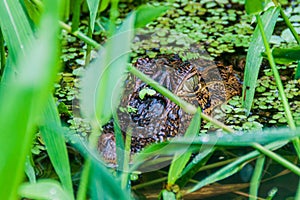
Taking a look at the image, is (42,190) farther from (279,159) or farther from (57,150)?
(279,159)

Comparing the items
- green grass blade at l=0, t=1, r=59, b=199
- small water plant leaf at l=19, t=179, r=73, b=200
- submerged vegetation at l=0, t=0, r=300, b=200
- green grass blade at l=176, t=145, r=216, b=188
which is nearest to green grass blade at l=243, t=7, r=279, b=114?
submerged vegetation at l=0, t=0, r=300, b=200

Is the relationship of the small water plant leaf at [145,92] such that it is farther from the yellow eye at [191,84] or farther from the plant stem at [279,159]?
the plant stem at [279,159]

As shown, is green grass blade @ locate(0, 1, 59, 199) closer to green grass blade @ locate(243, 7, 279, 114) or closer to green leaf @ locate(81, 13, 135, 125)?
green leaf @ locate(81, 13, 135, 125)

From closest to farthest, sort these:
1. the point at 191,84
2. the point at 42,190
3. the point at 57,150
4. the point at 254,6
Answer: the point at 42,190
the point at 57,150
the point at 254,6
the point at 191,84

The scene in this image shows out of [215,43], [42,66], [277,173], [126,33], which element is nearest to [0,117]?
[42,66]

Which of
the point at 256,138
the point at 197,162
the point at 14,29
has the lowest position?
the point at 197,162

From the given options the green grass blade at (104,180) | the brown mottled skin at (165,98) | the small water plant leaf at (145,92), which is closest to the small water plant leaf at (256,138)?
the green grass blade at (104,180)

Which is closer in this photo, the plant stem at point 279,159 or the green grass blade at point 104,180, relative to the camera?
the green grass blade at point 104,180

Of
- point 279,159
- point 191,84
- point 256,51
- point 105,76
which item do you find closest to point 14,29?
point 105,76
